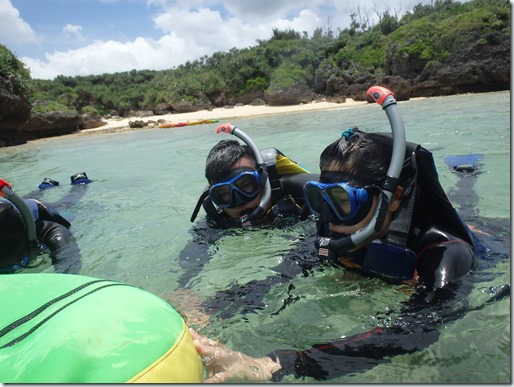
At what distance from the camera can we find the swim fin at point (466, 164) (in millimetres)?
5004

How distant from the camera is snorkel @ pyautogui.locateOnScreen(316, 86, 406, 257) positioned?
6.32 feet

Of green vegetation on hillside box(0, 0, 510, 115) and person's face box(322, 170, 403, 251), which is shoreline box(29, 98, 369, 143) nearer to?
green vegetation on hillside box(0, 0, 510, 115)

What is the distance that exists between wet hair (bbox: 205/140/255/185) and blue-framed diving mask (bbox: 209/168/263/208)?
8 cm

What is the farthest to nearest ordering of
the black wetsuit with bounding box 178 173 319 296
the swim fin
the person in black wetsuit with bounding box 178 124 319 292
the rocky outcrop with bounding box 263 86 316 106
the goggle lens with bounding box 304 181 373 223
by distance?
the rocky outcrop with bounding box 263 86 316 106
the swim fin
the person in black wetsuit with bounding box 178 124 319 292
the black wetsuit with bounding box 178 173 319 296
the goggle lens with bounding box 304 181 373 223

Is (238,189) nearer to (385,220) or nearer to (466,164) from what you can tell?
(385,220)

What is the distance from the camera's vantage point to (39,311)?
5.42 ft

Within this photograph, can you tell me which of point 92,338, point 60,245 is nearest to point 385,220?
point 92,338

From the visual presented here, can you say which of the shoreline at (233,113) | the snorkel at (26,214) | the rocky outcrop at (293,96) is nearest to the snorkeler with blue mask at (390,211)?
the snorkel at (26,214)

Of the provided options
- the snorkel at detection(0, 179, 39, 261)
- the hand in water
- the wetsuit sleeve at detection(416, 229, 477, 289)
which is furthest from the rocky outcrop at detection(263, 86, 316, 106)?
the hand in water

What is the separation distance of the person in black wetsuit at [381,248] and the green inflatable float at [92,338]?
25 centimetres

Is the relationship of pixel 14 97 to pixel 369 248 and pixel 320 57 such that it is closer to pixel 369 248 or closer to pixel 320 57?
pixel 369 248

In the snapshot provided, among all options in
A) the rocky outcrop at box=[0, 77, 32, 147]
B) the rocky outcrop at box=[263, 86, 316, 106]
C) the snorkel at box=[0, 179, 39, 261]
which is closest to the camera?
the snorkel at box=[0, 179, 39, 261]

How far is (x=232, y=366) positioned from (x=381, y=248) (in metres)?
0.86

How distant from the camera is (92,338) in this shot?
1.38 m
